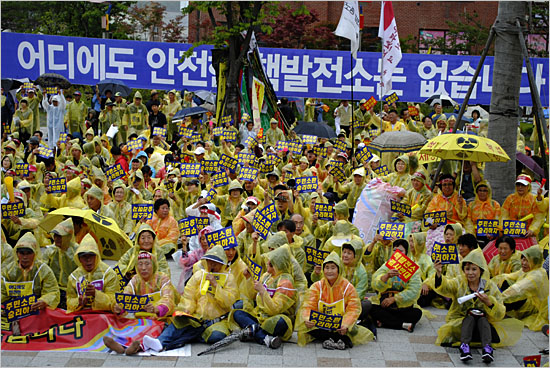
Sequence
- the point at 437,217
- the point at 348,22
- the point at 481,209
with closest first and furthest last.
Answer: the point at 437,217
the point at 481,209
the point at 348,22

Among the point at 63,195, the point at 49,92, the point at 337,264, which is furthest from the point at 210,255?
the point at 49,92

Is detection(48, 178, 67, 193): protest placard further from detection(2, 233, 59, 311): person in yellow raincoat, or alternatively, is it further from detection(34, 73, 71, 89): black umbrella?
detection(34, 73, 71, 89): black umbrella

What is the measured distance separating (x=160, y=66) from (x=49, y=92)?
3.44 metres

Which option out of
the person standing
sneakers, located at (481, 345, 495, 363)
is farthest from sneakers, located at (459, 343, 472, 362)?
the person standing

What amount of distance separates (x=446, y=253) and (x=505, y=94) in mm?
4654

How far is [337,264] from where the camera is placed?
730 centimetres

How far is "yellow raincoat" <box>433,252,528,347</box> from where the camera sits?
720 centimetres

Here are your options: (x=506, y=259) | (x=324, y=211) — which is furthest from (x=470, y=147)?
(x=324, y=211)

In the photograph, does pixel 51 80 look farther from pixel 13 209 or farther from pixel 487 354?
pixel 487 354

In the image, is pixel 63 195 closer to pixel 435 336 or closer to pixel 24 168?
pixel 24 168

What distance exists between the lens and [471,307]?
24.1 feet

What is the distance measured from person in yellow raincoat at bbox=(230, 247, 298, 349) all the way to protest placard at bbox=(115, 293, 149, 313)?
0.99 m

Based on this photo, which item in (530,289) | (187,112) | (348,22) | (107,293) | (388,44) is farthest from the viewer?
(187,112)

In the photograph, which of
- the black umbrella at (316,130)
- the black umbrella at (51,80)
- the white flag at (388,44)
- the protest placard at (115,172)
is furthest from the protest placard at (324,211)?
the black umbrella at (51,80)
